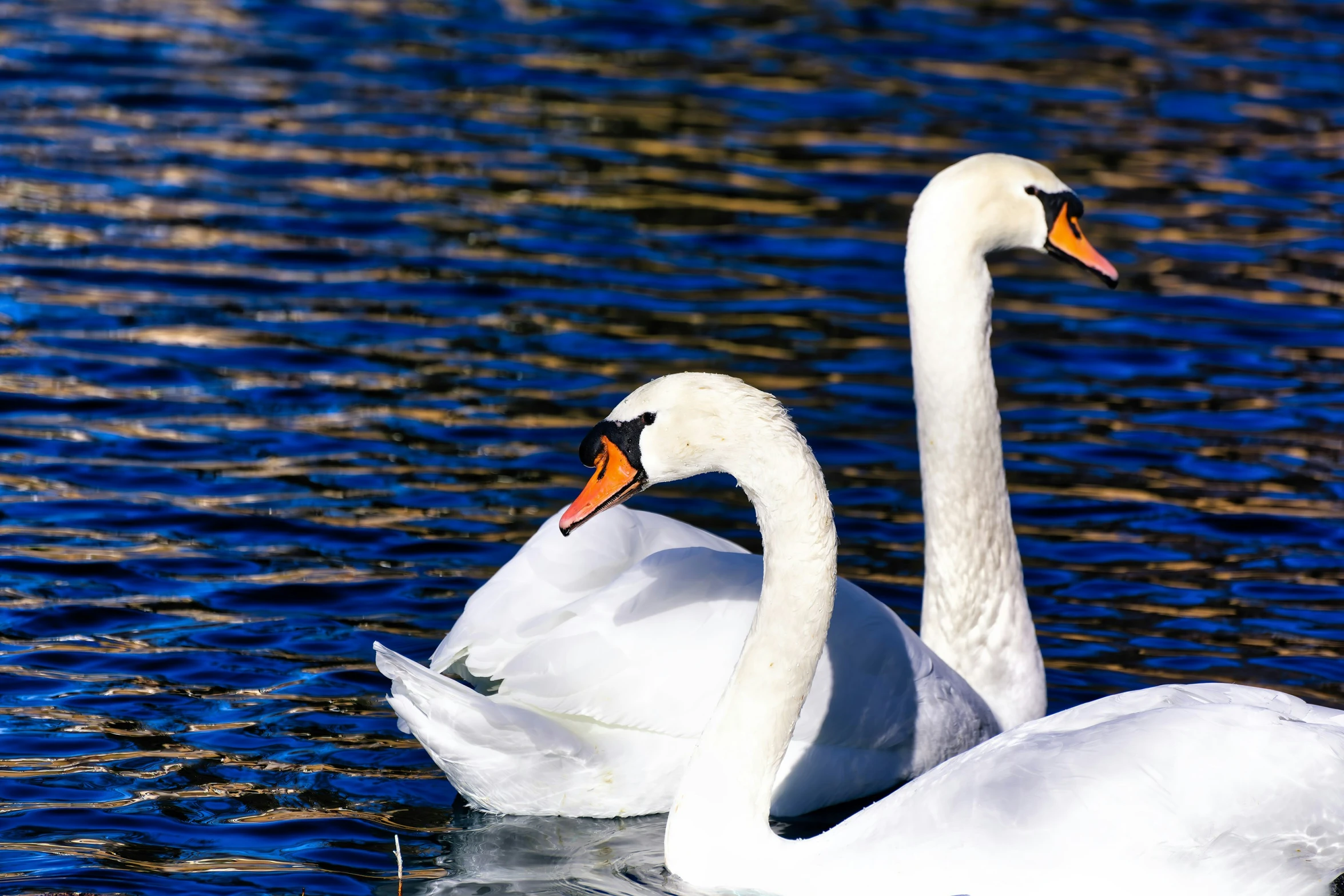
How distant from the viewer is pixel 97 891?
484cm

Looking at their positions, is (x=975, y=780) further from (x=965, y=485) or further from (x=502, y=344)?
(x=502, y=344)

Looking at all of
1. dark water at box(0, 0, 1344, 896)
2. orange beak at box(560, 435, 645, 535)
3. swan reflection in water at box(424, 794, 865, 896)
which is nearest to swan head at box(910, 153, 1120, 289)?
dark water at box(0, 0, 1344, 896)

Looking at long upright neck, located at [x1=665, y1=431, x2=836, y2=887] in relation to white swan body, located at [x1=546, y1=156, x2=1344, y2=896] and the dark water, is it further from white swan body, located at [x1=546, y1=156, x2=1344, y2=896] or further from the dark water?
the dark water

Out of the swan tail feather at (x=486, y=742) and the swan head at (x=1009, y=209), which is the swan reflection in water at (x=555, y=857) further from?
the swan head at (x=1009, y=209)

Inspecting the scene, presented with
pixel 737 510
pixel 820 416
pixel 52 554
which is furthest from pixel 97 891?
pixel 820 416

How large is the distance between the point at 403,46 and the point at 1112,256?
20.0ft

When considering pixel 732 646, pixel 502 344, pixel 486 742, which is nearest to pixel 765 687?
pixel 732 646

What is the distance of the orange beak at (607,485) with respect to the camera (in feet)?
16.0

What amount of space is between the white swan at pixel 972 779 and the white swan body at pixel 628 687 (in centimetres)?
47

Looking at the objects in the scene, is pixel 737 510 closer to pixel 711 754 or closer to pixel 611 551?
pixel 611 551

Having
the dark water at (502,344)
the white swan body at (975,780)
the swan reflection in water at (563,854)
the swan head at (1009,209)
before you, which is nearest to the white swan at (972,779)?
the white swan body at (975,780)

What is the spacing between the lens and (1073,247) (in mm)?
6574

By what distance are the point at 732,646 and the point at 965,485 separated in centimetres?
122

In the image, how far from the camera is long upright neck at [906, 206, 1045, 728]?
624 centimetres
